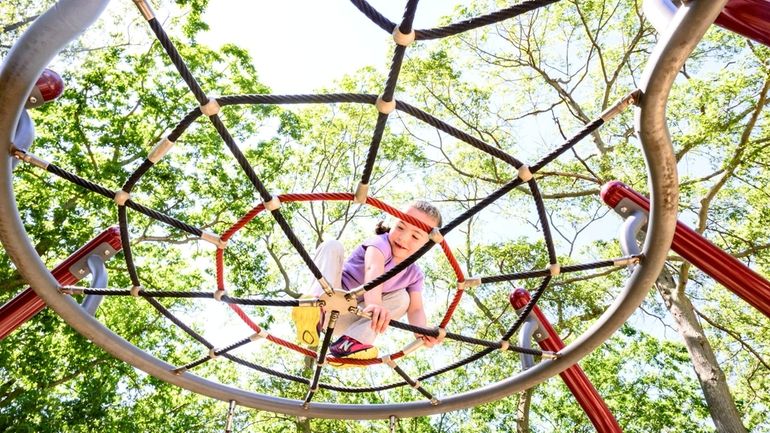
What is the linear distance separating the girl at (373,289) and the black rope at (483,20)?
1.26m

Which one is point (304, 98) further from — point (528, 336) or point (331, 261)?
point (528, 336)

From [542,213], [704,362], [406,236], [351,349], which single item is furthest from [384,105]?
[704,362]

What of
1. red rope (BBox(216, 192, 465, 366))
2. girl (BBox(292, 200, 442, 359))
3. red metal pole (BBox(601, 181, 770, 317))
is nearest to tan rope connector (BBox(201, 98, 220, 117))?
red rope (BBox(216, 192, 465, 366))

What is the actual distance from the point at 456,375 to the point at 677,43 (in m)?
10.4

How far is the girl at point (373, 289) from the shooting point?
8.54 feet

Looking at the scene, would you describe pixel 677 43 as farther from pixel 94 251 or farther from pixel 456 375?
pixel 456 375

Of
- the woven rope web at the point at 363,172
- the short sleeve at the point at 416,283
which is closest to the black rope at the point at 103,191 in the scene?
the woven rope web at the point at 363,172

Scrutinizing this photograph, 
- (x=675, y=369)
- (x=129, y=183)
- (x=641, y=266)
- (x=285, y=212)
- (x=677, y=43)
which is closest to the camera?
(x=677, y=43)

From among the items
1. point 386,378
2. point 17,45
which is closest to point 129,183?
point 17,45

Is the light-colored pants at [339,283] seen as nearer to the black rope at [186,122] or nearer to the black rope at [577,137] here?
the black rope at [186,122]

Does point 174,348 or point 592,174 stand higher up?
point 592,174

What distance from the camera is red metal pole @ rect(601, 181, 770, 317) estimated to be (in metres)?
2.40

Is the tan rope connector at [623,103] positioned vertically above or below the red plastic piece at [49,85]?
below

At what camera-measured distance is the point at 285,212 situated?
9234 mm
